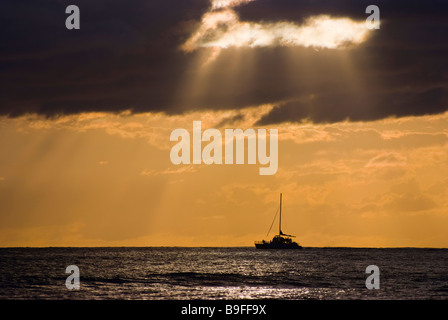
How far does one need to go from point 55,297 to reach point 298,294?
2179cm

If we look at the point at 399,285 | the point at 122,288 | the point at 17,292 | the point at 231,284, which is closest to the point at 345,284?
the point at 399,285

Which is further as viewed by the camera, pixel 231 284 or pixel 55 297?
pixel 231 284

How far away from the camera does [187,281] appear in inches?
3223

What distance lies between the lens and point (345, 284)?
75.4 meters

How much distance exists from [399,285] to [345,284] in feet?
19.6
